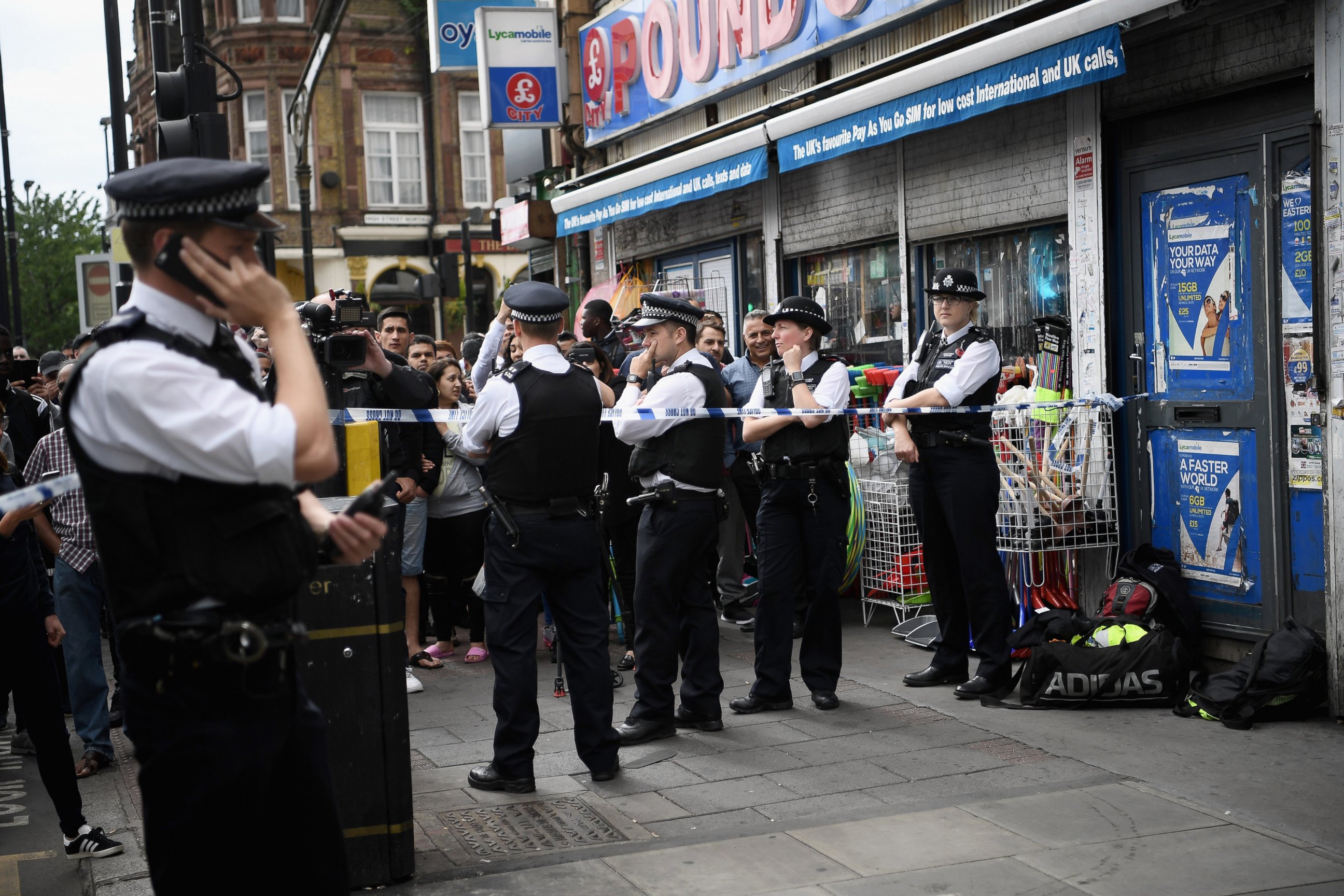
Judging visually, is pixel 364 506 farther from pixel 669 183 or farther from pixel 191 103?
pixel 669 183

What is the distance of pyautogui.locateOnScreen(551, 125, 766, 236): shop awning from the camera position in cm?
1133

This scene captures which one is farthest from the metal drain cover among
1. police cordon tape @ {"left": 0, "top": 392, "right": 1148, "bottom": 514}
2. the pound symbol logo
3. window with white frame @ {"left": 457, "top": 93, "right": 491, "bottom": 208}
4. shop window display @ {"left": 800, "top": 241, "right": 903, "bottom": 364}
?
window with white frame @ {"left": 457, "top": 93, "right": 491, "bottom": 208}

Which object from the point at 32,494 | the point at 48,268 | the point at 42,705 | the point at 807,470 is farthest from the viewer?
the point at 48,268

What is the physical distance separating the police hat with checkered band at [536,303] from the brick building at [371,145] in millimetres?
31928

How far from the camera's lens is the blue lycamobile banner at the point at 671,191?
11.3m

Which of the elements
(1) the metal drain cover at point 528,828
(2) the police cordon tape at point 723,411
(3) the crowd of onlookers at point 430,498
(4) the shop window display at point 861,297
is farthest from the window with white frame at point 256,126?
(1) the metal drain cover at point 528,828

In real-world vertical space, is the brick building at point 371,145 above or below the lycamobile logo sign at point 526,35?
above

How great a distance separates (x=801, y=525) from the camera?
7.18m

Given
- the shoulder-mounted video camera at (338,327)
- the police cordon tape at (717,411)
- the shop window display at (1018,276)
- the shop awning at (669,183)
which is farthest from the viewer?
the shop awning at (669,183)

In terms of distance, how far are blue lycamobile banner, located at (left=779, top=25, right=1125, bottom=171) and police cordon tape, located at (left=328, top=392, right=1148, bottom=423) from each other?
172 cm

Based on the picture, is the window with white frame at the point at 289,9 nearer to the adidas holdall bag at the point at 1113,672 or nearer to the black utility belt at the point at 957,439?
the black utility belt at the point at 957,439

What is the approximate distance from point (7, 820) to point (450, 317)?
3177 cm

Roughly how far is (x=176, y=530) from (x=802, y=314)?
479 centimetres

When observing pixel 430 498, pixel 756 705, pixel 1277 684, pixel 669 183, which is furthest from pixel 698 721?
pixel 669 183
